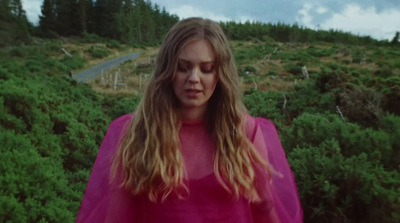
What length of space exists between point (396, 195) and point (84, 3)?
1919 inches

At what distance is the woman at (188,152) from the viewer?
139cm

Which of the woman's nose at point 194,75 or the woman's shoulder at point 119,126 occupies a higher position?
the woman's nose at point 194,75

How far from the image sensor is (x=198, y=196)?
1.38 m

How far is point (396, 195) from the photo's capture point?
2369mm

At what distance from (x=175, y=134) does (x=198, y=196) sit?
11.2 inches

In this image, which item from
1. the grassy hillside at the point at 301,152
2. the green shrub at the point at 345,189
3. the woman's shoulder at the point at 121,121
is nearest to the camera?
the woman's shoulder at the point at 121,121

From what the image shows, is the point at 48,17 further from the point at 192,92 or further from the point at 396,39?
the point at 192,92

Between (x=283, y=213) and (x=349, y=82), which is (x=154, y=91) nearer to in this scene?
(x=283, y=213)

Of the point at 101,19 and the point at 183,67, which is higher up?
the point at 183,67

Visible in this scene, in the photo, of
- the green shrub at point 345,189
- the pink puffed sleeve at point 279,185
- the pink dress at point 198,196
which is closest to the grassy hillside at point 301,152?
the green shrub at point 345,189

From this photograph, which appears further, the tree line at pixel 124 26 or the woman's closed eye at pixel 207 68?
the tree line at pixel 124 26

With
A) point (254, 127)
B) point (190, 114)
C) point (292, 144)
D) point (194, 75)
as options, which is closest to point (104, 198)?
point (190, 114)

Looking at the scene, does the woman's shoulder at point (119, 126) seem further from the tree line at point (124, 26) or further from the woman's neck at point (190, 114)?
the tree line at point (124, 26)

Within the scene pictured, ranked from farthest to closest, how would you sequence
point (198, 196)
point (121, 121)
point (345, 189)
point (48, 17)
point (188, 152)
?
point (48, 17)
point (345, 189)
point (121, 121)
point (188, 152)
point (198, 196)
